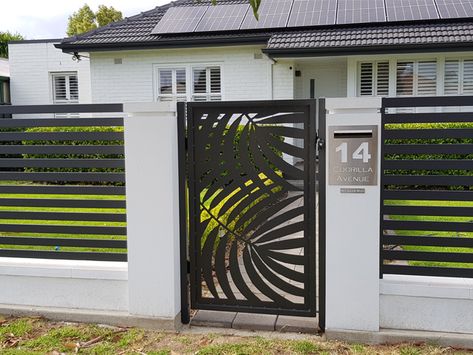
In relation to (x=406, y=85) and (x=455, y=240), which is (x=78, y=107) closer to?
(x=455, y=240)

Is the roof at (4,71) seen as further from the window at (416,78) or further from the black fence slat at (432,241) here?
the black fence slat at (432,241)

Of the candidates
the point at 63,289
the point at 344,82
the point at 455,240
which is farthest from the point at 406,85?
the point at 63,289

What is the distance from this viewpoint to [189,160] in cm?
406

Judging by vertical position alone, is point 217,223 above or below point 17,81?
below

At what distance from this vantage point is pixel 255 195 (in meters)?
4.09

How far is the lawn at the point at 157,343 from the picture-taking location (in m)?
3.58

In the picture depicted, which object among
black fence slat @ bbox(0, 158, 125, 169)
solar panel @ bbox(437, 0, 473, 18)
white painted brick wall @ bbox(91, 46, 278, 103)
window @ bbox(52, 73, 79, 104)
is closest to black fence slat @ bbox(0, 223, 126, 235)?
black fence slat @ bbox(0, 158, 125, 169)

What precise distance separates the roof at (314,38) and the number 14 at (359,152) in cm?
799

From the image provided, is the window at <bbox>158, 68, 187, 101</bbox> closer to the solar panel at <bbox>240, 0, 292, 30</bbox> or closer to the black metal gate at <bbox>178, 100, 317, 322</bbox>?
the solar panel at <bbox>240, 0, 292, 30</bbox>

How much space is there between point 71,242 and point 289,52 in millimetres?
8187

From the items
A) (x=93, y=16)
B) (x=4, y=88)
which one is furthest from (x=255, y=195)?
(x=93, y=16)

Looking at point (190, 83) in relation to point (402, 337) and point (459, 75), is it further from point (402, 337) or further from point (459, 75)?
point (402, 337)

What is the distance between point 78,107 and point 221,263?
1.78m

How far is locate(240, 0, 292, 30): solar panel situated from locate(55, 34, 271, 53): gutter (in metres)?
0.47
